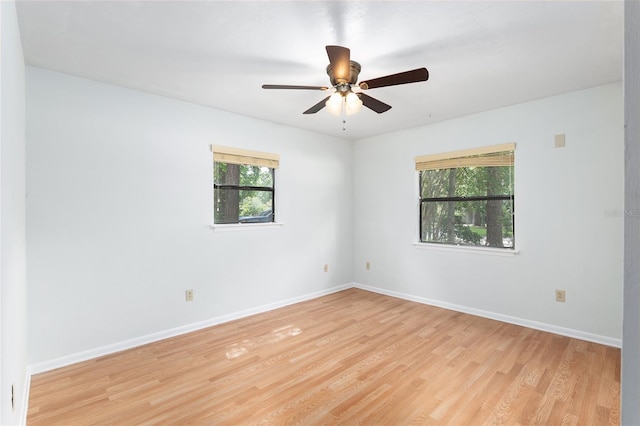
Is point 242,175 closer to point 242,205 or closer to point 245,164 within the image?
point 245,164

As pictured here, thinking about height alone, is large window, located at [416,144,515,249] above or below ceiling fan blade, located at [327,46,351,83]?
below

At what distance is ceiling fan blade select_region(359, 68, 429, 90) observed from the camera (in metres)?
2.10

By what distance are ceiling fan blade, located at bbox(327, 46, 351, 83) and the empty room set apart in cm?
2

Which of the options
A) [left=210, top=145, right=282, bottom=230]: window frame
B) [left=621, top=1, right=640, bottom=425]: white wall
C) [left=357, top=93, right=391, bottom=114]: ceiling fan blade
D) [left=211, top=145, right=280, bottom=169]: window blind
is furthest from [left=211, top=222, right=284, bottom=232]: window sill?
[left=621, top=1, right=640, bottom=425]: white wall

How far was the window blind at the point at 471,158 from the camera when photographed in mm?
3684

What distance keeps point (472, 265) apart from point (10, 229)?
4162 mm

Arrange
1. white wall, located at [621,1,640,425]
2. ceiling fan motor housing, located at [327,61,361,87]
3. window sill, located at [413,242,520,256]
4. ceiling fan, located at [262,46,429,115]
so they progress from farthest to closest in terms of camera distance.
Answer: window sill, located at [413,242,520,256]
ceiling fan motor housing, located at [327,61,361,87]
ceiling fan, located at [262,46,429,115]
white wall, located at [621,1,640,425]

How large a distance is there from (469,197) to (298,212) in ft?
7.32

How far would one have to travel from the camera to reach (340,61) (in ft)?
6.72

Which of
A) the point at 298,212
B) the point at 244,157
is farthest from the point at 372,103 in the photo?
the point at 298,212

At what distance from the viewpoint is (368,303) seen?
4.38 metres

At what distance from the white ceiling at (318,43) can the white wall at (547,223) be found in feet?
1.21

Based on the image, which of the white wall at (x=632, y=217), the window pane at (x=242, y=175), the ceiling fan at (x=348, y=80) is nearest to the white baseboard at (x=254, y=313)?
the window pane at (x=242, y=175)

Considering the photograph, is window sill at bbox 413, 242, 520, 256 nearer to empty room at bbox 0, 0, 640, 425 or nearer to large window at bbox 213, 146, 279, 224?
empty room at bbox 0, 0, 640, 425
